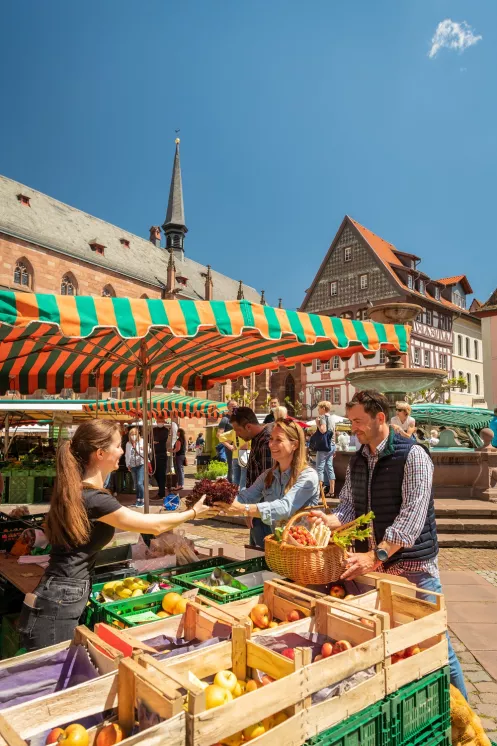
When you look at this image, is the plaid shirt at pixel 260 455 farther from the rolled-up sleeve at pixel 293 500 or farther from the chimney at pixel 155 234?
the chimney at pixel 155 234

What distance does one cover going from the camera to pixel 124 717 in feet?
5.67

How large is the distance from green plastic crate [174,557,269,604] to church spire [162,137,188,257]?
59.9 metres

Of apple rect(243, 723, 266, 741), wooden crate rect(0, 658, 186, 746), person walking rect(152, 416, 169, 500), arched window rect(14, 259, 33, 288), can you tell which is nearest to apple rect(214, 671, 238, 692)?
apple rect(243, 723, 266, 741)

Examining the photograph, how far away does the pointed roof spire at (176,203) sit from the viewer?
208ft

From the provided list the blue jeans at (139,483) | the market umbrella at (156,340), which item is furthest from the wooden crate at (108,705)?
the blue jeans at (139,483)

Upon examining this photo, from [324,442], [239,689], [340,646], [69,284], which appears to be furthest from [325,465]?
[69,284]

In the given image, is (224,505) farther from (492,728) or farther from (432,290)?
(432,290)

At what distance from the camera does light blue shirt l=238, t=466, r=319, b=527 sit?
3.47m

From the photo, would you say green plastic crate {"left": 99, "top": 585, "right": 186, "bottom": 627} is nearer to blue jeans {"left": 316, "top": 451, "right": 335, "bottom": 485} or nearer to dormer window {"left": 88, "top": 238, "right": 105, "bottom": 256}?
blue jeans {"left": 316, "top": 451, "right": 335, "bottom": 485}

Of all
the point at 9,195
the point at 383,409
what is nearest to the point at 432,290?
the point at 9,195

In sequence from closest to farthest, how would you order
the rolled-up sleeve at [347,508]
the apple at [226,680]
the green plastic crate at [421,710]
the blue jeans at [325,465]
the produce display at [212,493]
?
the apple at [226,680], the green plastic crate at [421,710], the rolled-up sleeve at [347,508], the produce display at [212,493], the blue jeans at [325,465]

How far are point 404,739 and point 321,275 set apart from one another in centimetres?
4375

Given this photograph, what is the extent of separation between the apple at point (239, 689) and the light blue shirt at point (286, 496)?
1.44 meters

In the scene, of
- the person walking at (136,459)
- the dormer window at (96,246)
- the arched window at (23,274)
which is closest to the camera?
the person walking at (136,459)
